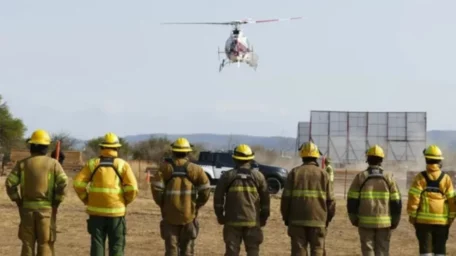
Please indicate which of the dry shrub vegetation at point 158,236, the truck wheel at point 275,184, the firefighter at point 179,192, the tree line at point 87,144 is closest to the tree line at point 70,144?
the tree line at point 87,144

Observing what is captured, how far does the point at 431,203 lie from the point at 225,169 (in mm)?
20482

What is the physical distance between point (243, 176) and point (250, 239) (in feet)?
2.68

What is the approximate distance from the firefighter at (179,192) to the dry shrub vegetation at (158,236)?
3785 mm

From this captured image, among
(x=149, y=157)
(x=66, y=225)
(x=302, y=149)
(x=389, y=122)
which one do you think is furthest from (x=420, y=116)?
(x=302, y=149)

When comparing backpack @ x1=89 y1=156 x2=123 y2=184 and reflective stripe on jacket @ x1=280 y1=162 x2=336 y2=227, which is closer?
backpack @ x1=89 y1=156 x2=123 y2=184

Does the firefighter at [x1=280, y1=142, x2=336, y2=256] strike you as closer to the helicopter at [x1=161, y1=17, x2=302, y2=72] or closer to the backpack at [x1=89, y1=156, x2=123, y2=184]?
the backpack at [x1=89, y1=156, x2=123, y2=184]

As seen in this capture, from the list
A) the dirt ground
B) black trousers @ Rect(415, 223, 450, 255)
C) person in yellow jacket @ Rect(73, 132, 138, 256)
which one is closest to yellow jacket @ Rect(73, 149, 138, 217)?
person in yellow jacket @ Rect(73, 132, 138, 256)

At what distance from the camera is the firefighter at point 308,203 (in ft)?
36.5

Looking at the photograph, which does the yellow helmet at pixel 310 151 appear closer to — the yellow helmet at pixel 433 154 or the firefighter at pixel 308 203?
the firefighter at pixel 308 203

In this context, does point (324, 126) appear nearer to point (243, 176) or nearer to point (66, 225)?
point (66, 225)

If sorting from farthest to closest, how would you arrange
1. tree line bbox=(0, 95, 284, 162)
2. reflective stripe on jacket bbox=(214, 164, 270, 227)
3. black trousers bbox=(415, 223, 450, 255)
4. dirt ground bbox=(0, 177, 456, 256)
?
1. tree line bbox=(0, 95, 284, 162)
2. dirt ground bbox=(0, 177, 456, 256)
3. black trousers bbox=(415, 223, 450, 255)
4. reflective stripe on jacket bbox=(214, 164, 270, 227)

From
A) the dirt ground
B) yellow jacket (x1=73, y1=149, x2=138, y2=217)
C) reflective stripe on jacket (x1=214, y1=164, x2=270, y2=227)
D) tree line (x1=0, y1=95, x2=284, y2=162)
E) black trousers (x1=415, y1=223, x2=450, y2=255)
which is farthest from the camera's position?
tree line (x1=0, y1=95, x2=284, y2=162)

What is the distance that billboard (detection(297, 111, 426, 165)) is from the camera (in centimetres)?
6225

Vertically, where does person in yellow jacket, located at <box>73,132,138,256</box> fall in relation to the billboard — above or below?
below
